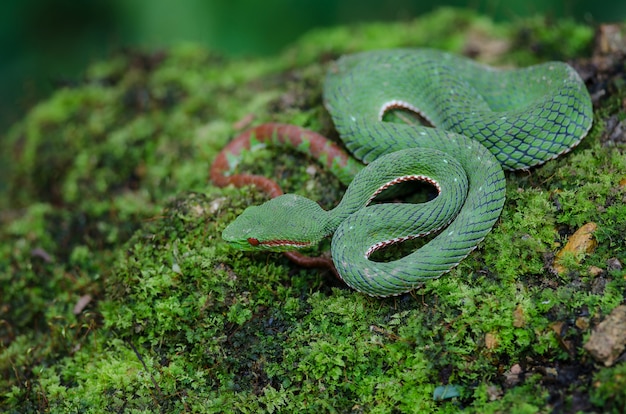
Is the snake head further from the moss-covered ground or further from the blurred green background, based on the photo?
the blurred green background

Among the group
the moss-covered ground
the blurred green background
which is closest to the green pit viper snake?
the moss-covered ground

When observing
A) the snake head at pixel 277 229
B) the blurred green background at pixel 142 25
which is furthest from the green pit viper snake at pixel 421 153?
the blurred green background at pixel 142 25

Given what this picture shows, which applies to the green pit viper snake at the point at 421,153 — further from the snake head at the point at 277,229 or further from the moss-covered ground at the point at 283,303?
the moss-covered ground at the point at 283,303

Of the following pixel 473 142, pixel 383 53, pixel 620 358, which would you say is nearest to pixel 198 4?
pixel 383 53

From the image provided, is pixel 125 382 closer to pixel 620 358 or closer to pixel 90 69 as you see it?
pixel 620 358

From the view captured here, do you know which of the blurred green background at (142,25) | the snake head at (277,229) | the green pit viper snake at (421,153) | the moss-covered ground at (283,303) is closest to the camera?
the moss-covered ground at (283,303)

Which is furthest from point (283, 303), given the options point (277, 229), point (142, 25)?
point (142, 25)
